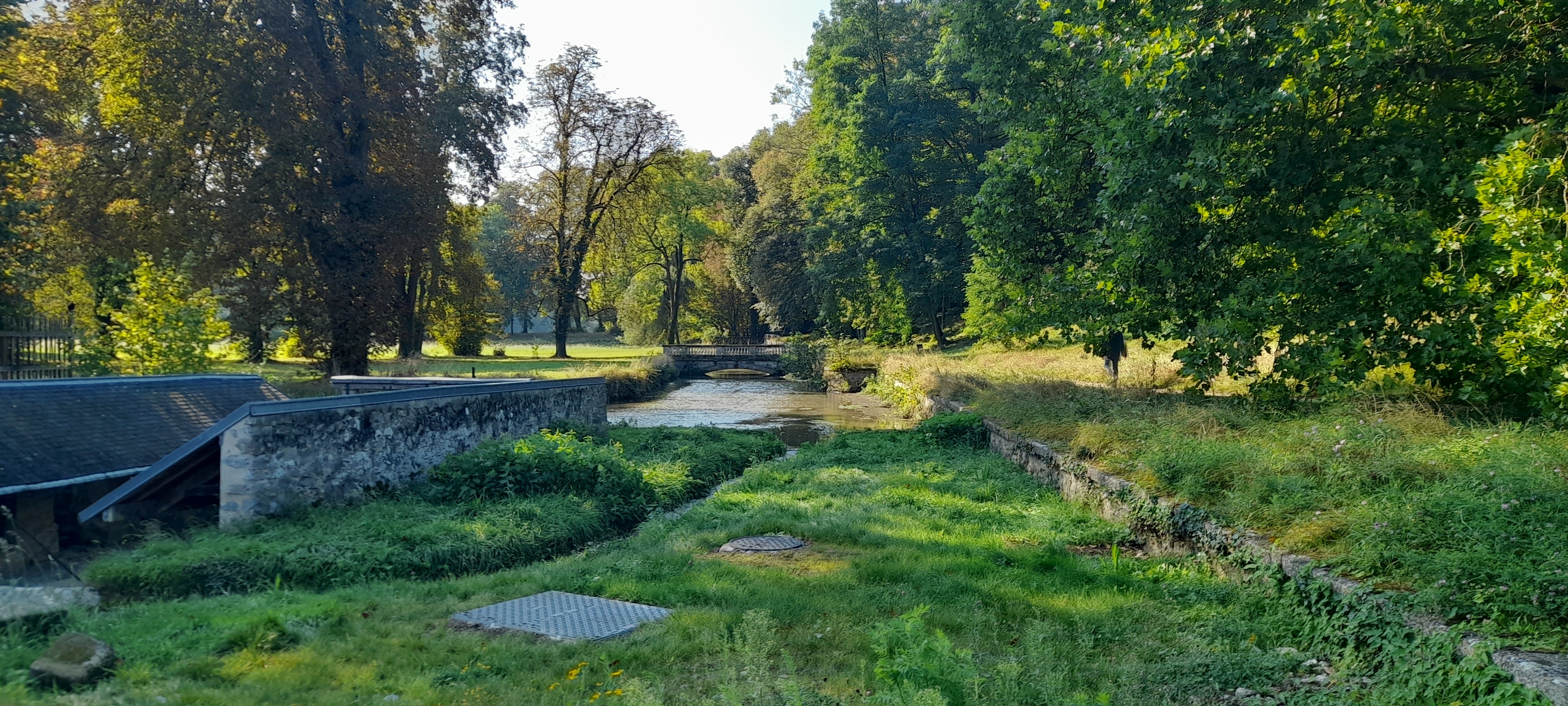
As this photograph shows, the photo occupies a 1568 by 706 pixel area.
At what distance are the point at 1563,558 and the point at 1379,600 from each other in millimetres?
826

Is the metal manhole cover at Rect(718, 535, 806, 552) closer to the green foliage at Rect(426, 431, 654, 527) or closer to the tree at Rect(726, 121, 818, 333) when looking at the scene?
the green foliage at Rect(426, 431, 654, 527)

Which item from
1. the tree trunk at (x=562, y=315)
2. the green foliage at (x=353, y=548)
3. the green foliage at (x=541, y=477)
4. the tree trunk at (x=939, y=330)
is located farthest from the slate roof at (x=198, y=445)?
the tree trunk at (x=562, y=315)

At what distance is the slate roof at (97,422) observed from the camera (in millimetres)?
7812

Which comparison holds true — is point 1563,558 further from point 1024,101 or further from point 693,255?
point 693,255

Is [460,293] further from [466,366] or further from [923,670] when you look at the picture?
[923,670]

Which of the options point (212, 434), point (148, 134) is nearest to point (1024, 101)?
point (212, 434)

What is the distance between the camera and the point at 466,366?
110 ft

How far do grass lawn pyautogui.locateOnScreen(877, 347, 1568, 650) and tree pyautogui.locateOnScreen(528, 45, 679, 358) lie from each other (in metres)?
34.4

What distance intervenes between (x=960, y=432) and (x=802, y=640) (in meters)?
11.1

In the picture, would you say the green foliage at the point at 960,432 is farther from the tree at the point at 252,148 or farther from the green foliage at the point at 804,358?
the green foliage at the point at 804,358

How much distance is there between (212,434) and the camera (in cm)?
792

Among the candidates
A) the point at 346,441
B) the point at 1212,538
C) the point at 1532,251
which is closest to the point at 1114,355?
the point at 1532,251

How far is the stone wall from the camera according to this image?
8.12 metres

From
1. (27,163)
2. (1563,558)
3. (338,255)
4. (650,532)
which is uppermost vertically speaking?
(27,163)
